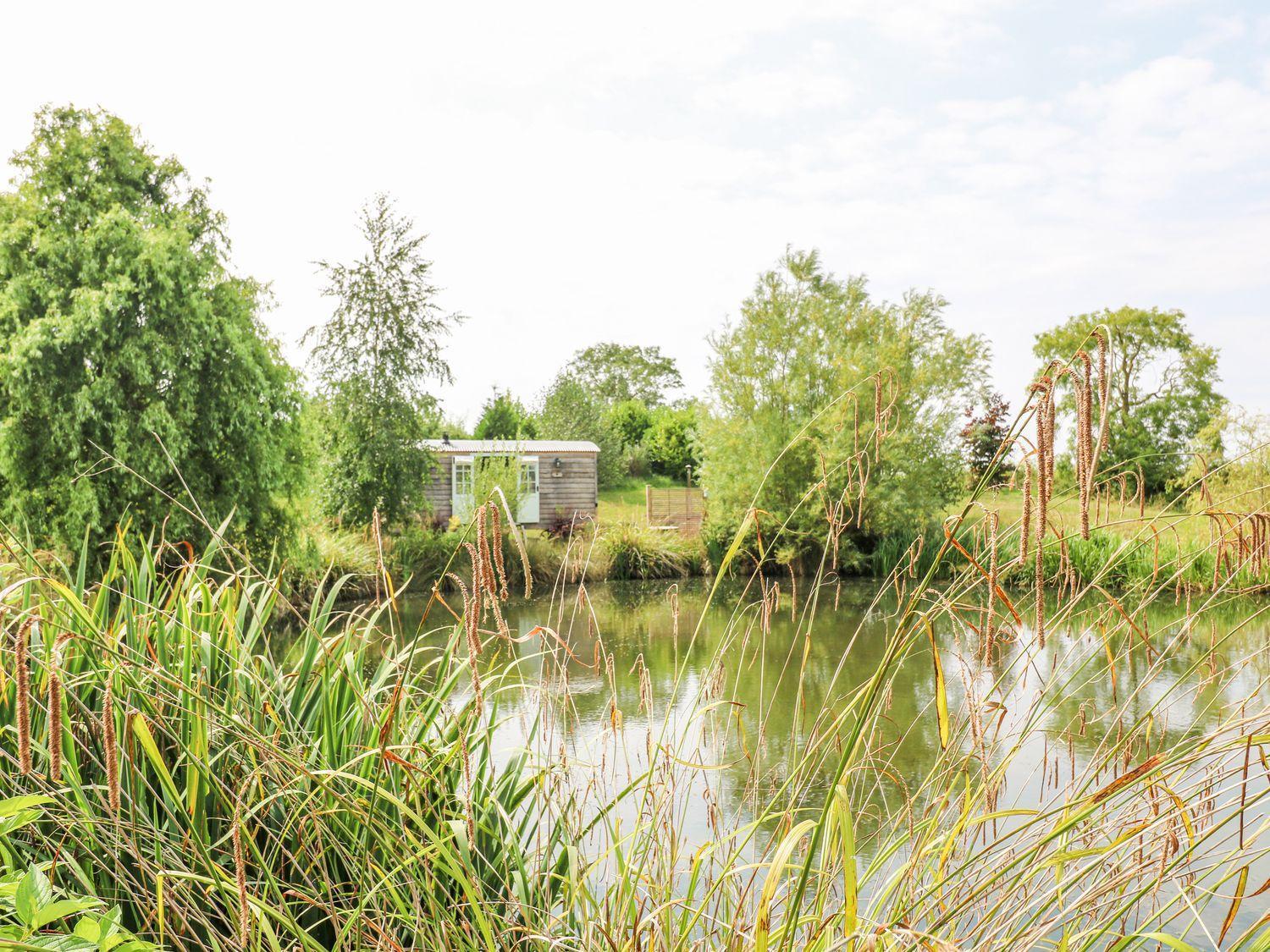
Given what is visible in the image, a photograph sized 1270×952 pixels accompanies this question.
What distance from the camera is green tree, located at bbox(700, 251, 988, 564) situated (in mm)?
14320

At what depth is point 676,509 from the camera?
20812mm

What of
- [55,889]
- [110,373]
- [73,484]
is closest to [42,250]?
[110,373]

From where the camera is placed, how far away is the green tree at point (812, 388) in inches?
564

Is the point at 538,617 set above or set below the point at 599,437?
below

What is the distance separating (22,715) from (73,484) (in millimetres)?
8690

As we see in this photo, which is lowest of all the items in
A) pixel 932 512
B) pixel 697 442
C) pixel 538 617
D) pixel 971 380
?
pixel 538 617

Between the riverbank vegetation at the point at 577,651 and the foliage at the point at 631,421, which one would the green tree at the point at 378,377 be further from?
the foliage at the point at 631,421

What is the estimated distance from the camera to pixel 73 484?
8250 millimetres

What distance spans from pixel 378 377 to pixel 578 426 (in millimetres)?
13136

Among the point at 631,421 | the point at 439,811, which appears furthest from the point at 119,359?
the point at 631,421

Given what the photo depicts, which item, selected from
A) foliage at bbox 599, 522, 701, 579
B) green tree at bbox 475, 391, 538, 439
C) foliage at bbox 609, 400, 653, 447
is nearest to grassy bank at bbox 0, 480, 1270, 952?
foliage at bbox 599, 522, 701, 579

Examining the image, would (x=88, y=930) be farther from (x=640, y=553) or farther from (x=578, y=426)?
(x=578, y=426)

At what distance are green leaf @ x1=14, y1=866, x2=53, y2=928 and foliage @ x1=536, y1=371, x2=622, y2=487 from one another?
26.3 meters

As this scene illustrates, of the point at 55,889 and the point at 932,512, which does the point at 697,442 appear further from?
the point at 55,889
